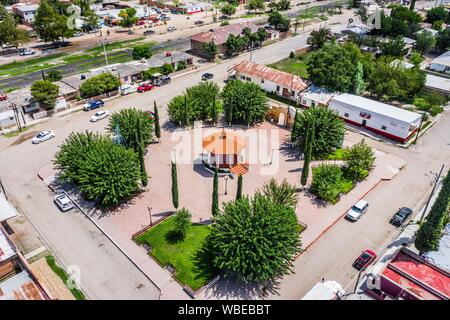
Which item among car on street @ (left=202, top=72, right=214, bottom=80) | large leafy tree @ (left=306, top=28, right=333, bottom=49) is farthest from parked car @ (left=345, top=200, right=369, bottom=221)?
large leafy tree @ (left=306, top=28, right=333, bottom=49)

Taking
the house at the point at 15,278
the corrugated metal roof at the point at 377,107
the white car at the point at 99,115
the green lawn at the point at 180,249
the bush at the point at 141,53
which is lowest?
the green lawn at the point at 180,249

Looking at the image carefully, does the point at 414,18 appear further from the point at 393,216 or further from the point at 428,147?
the point at 393,216

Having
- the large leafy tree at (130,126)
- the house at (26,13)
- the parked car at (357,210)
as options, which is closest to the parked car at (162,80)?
the large leafy tree at (130,126)

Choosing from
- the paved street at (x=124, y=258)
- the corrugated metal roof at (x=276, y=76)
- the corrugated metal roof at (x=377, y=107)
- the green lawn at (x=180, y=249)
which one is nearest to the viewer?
the paved street at (x=124, y=258)

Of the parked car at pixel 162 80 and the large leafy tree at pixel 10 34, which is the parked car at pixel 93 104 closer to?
the parked car at pixel 162 80

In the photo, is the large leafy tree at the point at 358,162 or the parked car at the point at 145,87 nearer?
the large leafy tree at the point at 358,162

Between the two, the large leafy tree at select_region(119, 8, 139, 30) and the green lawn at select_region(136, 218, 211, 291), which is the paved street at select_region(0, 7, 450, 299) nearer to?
the green lawn at select_region(136, 218, 211, 291)
